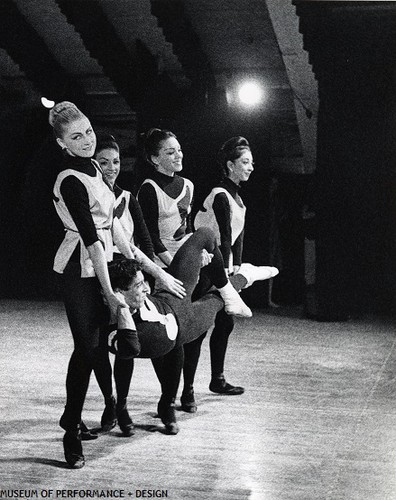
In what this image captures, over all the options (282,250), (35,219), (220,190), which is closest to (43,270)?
(35,219)

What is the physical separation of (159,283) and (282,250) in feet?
14.1

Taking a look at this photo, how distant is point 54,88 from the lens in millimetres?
8258

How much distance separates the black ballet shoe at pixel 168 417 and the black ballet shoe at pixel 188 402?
325 mm

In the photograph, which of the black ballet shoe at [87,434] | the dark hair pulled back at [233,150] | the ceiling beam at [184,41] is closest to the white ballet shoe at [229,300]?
the dark hair pulled back at [233,150]

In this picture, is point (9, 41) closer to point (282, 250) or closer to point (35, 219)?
point (35, 219)

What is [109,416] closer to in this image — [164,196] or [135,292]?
[135,292]

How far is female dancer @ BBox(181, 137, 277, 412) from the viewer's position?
452 centimetres

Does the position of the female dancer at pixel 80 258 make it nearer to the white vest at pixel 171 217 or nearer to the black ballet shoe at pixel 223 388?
the white vest at pixel 171 217

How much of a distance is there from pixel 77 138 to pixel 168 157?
0.89 m

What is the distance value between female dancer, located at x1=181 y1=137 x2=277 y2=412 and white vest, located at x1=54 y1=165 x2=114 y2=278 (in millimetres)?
1080

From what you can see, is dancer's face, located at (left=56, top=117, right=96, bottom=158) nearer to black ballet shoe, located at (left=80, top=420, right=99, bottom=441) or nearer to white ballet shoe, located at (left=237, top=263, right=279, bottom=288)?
black ballet shoe, located at (left=80, top=420, right=99, bottom=441)

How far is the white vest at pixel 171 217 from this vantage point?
14.0 ft

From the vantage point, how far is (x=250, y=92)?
299 inches

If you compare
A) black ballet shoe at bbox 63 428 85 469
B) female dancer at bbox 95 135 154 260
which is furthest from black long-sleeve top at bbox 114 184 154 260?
black ballet shoe at bbox 63 428 85 469
